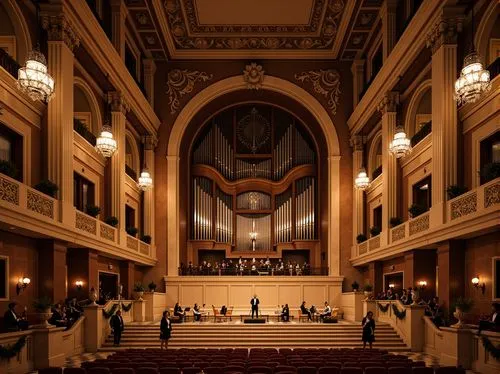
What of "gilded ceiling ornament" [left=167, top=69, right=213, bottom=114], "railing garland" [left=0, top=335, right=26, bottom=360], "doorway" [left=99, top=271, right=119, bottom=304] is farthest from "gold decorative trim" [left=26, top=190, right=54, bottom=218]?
"gilded ceiling ornament" [left=167, top=69, right=213, bottom=114]

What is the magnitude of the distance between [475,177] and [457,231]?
5.30 ft

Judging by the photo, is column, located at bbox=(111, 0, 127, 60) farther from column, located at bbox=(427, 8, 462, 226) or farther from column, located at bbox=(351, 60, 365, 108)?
column, located at bbox=(427, 8, 462, 226)

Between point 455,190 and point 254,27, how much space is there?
14.5 meters

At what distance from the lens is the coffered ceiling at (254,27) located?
24.9 metres

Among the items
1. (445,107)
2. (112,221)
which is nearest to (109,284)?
(112,221)

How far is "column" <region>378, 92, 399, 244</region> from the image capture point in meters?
22.3

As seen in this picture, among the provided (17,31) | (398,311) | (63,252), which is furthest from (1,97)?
(398,311)

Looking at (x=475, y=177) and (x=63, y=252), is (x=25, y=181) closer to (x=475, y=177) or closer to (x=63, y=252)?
(x=63, y=252)

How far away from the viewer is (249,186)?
3200 centimetres

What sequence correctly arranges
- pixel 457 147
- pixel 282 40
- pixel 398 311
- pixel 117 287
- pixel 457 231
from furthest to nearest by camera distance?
pixel 282 40 → pixel 117 287 → pixel 398 311 → pixel 457 147 → pixel 457 231

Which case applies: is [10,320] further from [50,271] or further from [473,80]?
[473,80]

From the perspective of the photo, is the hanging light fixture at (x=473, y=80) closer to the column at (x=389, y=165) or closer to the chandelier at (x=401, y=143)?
the chandelier at (x=401, y=143)

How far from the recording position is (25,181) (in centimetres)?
1551

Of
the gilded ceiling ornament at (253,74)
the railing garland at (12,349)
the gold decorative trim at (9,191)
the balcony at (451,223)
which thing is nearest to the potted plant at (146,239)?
the gilded ceiling ornament at (253,74)
